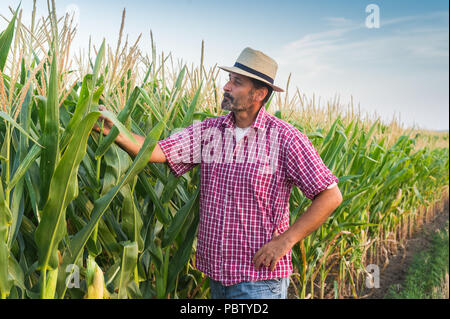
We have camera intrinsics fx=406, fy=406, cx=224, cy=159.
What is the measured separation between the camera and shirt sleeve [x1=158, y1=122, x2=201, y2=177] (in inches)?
80.7

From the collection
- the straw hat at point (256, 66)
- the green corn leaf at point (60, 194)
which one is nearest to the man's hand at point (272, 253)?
the straw hat at point (256, 66)

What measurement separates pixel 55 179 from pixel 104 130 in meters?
0.44

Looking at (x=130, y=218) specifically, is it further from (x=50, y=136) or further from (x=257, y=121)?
(x=257, y=121)

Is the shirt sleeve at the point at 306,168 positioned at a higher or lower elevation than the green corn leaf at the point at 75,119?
lower

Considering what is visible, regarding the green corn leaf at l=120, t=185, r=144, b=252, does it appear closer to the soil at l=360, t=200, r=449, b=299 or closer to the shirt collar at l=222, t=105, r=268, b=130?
the shirt collar at l=222, t=105, r=268, b=130

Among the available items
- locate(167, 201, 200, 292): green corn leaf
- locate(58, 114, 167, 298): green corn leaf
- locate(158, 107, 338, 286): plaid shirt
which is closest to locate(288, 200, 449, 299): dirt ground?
locate(167, 201, 200, 292): green corn leaf

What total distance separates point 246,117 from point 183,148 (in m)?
0.36

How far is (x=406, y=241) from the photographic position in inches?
261

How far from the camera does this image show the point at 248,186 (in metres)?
1.97

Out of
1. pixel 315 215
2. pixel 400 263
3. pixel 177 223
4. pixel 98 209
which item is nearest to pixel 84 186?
pixel 98 209

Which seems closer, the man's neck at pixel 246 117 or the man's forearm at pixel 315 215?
the man's forearm at pixel 315 215

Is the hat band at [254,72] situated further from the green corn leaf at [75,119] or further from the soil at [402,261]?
the soil at [402,261]

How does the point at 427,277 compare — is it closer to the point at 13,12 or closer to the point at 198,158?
the point at 198,158

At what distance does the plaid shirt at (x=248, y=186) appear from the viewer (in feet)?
6.44
